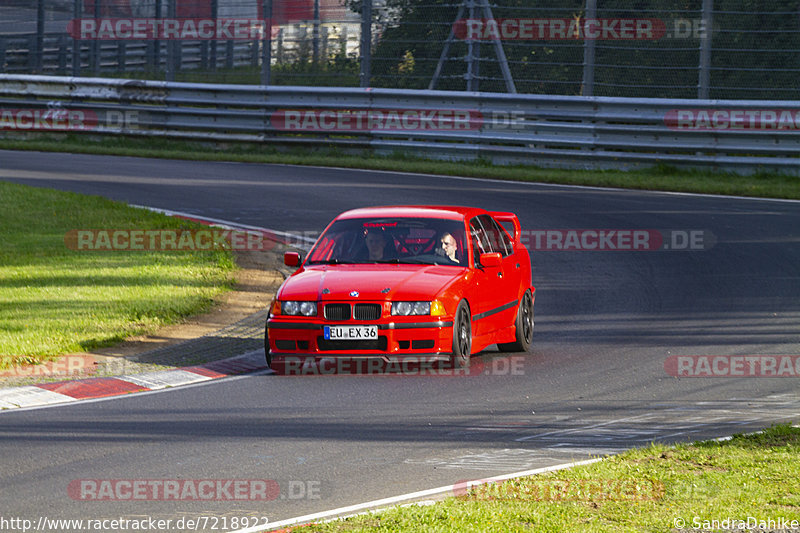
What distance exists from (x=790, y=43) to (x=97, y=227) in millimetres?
13184

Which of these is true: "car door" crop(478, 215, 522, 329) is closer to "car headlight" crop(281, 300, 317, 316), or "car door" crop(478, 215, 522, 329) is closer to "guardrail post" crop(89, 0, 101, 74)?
"car headlight" crop(281, 300, 317, 316)

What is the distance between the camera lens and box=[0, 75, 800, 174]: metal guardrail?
22.4 meters

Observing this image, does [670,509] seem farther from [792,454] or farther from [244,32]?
[244,32]

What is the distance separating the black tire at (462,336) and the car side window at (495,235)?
56.0 inches

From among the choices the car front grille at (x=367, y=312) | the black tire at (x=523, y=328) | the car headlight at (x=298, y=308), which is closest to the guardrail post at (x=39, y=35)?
the black tire at (x=523, y=328)

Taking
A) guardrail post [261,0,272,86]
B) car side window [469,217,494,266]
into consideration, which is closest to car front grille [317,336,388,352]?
car side window [469,217,494,266]

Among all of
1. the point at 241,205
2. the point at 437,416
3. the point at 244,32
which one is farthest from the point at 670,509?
the point at 244,32

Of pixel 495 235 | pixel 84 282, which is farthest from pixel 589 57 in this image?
pixel 84 282

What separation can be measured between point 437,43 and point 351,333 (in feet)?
50.9

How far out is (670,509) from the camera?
6.07m

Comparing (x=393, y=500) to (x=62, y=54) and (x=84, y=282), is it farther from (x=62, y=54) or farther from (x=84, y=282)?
(x=62, y=54)

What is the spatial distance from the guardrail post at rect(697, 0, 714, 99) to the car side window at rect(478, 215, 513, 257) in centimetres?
1185

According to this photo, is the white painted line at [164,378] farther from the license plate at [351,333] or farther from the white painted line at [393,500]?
the white painted line at [393,500]

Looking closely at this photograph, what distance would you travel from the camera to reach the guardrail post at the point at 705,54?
22.2 metres
